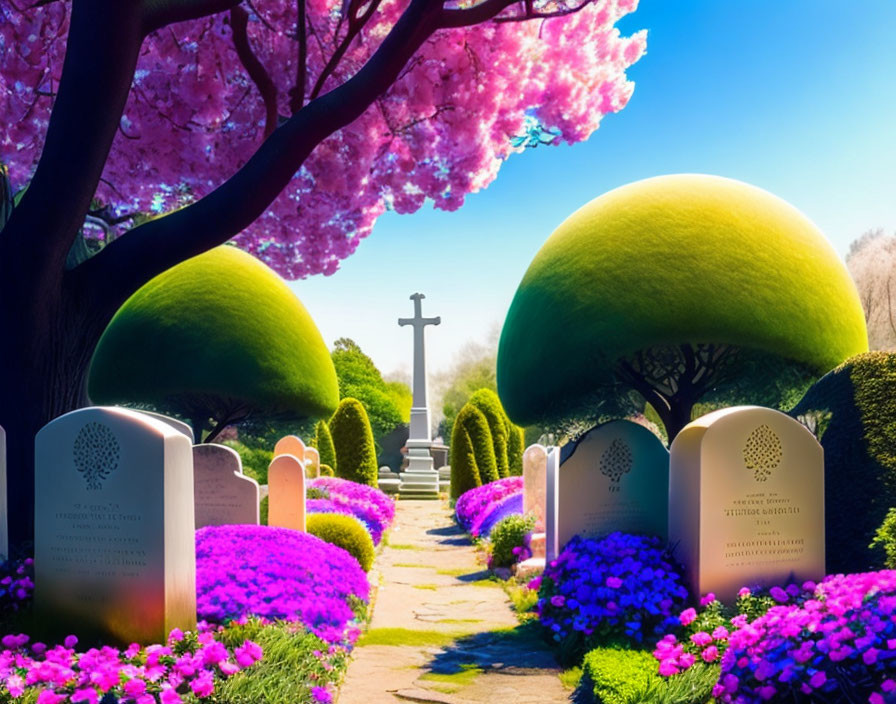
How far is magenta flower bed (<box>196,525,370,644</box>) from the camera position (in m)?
5.67

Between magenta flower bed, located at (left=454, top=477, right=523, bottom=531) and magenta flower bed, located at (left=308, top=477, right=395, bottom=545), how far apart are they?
4.92ft

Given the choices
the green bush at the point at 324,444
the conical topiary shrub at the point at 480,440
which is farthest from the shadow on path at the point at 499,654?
the green bush at the point at 324,444

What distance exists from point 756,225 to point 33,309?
6430 millimetres

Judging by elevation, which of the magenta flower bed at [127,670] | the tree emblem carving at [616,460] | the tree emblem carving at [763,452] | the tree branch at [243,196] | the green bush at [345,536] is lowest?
the green bush at [345,536]

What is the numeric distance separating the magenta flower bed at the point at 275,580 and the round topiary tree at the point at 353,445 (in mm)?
11590

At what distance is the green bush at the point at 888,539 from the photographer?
5805mm

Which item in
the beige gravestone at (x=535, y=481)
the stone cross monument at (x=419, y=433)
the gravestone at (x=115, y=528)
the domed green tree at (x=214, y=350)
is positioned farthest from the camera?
the stone cross monument at (x=419, y=433)

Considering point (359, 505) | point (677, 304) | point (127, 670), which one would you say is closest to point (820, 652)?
point (677, 304)

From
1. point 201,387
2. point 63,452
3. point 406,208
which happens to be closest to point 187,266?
point 201,387

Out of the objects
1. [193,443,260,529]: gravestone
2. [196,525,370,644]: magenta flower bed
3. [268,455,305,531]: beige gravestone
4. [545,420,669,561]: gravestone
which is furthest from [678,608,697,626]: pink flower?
[268,455,305,531]: beige gravestone

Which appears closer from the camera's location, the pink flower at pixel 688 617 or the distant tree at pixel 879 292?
the pink flower at pixel 688 617

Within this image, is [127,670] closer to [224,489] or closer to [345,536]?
[224,489]

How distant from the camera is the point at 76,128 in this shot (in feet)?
22.0

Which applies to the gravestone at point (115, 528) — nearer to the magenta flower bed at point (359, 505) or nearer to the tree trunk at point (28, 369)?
the tree trunk at point (28, 369)
